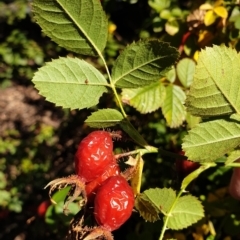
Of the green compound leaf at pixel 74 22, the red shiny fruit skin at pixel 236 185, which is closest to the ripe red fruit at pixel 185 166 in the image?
the red shiny fruit skin at pixel 236 185

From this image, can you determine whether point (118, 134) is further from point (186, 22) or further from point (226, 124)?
point (186, 22)

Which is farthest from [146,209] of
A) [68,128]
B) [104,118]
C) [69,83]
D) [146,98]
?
[68,128]

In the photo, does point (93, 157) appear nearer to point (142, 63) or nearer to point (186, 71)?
point (142, 63)

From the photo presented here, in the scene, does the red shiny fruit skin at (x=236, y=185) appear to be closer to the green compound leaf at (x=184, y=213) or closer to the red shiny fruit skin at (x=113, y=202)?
the green compound leaf at (x=184, y=213)

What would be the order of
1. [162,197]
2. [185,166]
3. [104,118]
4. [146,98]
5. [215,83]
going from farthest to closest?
1. [146,98]
2. [185,166]
3. [162,197]
4. [104,118]
5. [215,83]

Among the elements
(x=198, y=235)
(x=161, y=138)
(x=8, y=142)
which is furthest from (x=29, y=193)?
(x=198, y=235)

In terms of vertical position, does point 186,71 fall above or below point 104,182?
below

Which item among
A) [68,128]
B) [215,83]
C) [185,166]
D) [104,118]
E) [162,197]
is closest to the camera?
[215,83]
